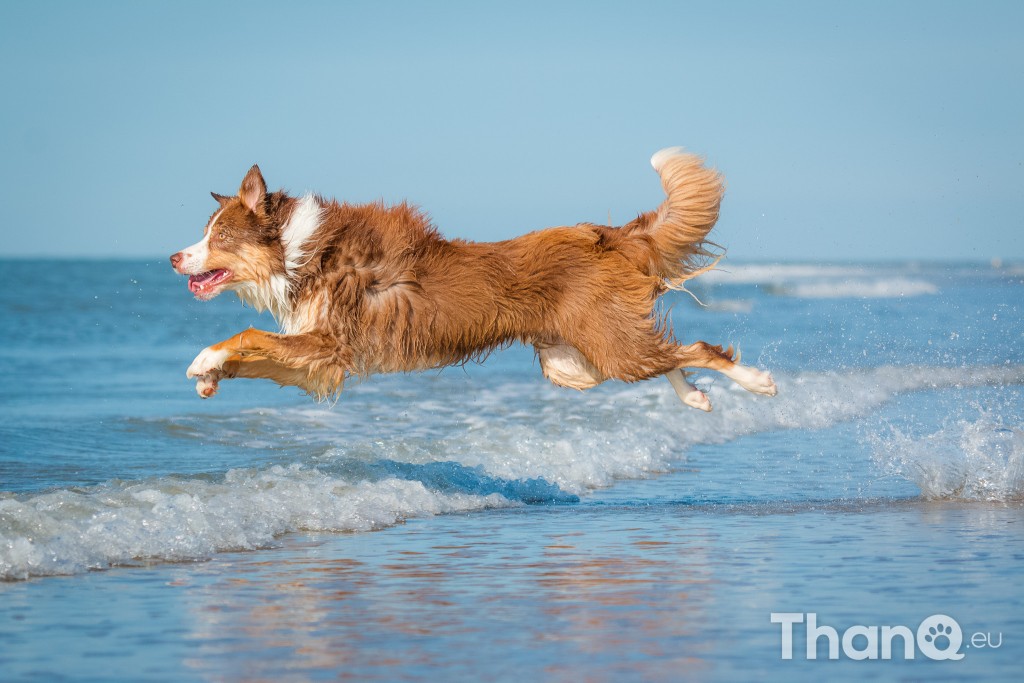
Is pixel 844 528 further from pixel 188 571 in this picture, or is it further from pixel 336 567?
pixel 188 571

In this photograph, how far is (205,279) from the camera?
25.9 ft

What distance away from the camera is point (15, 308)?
29969mm

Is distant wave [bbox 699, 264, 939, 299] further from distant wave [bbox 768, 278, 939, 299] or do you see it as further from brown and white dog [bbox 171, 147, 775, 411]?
brown and white dog [bbox 171, 147, 775, 411]

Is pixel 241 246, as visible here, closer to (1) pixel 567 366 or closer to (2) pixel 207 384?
(2) pixel 207 384

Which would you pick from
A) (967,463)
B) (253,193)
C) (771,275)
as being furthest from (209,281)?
(771,275)

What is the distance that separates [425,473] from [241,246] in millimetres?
2456

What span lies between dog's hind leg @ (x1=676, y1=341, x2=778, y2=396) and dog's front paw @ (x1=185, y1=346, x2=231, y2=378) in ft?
10.0

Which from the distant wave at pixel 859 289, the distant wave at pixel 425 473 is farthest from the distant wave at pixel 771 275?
the distant wave at pixel 425 473

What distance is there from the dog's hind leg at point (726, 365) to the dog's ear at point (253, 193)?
2.97m

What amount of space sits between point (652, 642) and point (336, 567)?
7.02ft

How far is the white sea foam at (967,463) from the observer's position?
28.5 ft

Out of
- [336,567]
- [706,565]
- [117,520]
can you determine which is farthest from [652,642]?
[117,520]

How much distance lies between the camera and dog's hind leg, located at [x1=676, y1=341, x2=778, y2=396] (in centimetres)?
826

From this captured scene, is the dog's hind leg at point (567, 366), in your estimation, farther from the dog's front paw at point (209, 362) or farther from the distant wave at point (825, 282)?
the distant wave at point (825, 282)
